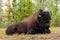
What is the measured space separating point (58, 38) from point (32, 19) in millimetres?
1581

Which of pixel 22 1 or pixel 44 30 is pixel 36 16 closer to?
pixel 44 30

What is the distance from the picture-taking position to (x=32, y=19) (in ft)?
24.5

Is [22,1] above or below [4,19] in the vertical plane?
above

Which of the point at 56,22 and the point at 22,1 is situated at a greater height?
the point at 22,1

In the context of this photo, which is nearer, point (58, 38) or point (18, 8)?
point (58, 38)

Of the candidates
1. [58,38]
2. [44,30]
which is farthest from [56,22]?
[58,38]

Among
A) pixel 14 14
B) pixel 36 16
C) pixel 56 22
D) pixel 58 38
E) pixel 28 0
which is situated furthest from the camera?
pixel 56 22

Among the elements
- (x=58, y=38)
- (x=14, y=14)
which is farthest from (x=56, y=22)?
(x=58, y=38)

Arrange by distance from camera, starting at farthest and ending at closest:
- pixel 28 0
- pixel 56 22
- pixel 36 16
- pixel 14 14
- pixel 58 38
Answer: pixel 56 22 < pixel 14 14 < pixel 28 0 < pixel 36 16 < pixel 58 38

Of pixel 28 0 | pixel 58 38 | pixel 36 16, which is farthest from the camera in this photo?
pixel 28 0

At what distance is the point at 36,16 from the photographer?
7.41m

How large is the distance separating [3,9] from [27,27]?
A: 618 centimetres

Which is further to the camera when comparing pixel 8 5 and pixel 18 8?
pixel 8 5

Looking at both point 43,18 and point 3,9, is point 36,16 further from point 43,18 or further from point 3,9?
point 3,9
